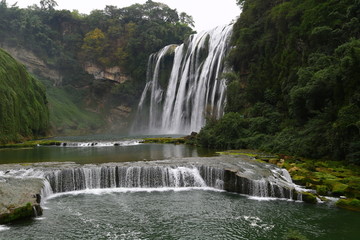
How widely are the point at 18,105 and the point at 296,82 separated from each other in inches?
1363

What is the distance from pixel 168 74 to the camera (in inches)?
2522

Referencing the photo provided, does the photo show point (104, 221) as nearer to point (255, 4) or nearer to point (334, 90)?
point (334, 90)

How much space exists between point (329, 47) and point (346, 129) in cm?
1023

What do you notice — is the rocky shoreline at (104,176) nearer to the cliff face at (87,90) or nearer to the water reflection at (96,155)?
the water reflection at (96,155)

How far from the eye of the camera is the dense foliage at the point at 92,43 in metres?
73.1

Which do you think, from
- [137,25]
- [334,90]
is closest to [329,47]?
[334,90]

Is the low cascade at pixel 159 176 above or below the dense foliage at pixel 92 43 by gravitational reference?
below

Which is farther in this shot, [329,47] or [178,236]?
[329,47]

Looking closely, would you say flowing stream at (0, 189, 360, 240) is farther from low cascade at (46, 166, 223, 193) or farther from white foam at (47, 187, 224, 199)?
low cascade at (46, 166, 223, 193)

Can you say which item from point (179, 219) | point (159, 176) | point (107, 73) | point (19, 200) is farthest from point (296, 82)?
point (107, 73)

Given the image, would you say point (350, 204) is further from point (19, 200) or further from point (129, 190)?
point (19, 200)

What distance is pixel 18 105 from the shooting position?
4134 cm

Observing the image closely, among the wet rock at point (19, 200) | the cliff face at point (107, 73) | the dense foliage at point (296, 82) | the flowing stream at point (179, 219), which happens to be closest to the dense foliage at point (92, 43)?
the cliff face at point (107, 73)

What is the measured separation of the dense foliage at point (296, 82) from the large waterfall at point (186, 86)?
5.66 meters
